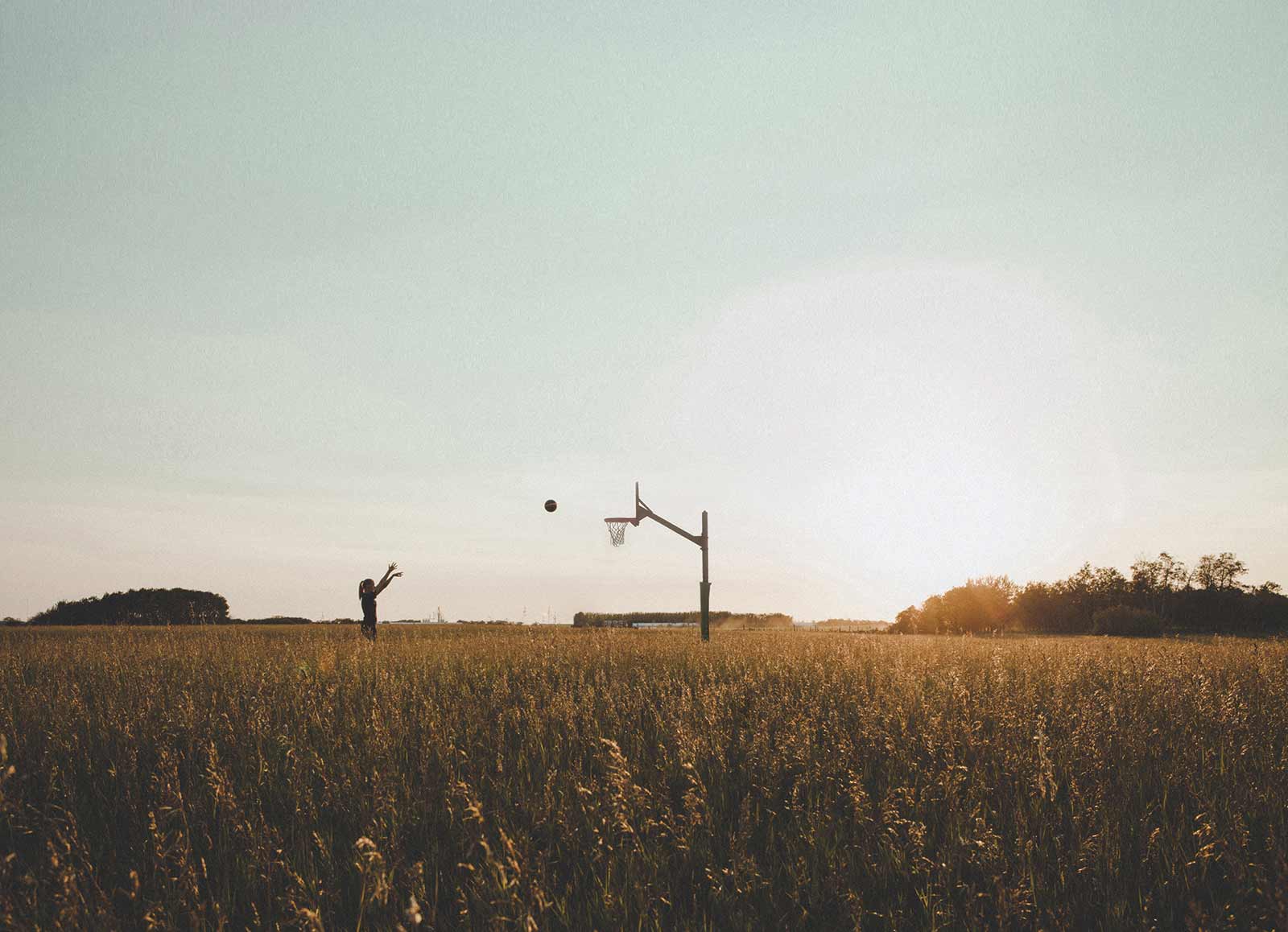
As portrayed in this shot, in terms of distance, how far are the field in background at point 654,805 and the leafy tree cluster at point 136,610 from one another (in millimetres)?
23040

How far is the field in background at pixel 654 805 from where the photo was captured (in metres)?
2.98

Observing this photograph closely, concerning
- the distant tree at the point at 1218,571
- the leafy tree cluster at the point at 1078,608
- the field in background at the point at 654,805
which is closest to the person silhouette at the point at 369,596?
the field in background at the point at 654,805

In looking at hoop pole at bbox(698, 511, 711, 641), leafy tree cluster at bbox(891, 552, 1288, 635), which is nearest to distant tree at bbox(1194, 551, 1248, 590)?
leafy tree cluster at bbox(891, 552, 1288, 635)

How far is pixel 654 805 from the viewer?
3.41m

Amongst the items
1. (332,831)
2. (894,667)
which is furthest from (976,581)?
(332,831)

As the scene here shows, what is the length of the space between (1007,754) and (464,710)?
4.15m

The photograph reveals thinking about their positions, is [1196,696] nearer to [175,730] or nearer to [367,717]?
[367,717]

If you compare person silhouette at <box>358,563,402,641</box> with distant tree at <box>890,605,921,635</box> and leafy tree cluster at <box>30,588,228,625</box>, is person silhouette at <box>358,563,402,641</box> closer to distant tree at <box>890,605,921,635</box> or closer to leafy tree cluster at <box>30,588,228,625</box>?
leafy tree cluster at <box>30,588,228,625</box>

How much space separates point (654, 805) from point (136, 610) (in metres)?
36.1

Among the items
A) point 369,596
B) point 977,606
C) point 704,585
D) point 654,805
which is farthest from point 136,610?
point 977,606

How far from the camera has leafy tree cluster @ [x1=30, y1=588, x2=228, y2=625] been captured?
27.6 m

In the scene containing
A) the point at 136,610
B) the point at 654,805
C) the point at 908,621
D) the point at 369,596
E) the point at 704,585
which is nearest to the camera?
the point at 654,805

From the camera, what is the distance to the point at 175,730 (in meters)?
5.49

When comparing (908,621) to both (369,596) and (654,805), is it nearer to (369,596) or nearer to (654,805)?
(369,596)
